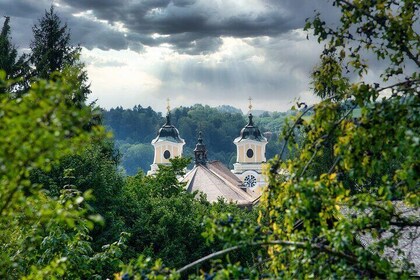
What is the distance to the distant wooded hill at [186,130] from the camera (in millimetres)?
150000

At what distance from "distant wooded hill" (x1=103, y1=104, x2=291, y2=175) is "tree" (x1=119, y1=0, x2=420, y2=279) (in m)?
119

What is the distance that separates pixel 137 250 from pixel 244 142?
5731 centimetres

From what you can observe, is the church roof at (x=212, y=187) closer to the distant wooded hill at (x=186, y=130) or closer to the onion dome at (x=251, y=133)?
the onion dome at (x=251, y=133)

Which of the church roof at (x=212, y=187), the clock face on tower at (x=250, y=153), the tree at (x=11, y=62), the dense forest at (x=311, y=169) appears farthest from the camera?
the clock face on tower at (x=250, y=153)

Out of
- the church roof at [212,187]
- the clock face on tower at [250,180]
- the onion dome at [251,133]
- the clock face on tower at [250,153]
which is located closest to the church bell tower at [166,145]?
the onion dome at [251,133]

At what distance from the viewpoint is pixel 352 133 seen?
232 inches

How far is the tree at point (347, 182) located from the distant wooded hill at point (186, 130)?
11913 centimetres

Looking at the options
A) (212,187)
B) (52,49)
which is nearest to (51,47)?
(52,49)

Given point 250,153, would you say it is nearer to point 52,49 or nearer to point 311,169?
point 52,49

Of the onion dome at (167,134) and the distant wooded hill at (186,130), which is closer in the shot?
the onion dome at (167,134)

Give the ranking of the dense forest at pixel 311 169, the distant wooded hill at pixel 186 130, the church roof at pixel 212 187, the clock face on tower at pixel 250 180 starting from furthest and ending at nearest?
the distant wooded hill at pixel 186 130 < the clock face on tower at pixel 250 180 < the church roof at pixel 212 187 < the dense forest at pixel 311 169

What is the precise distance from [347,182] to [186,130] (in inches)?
5754

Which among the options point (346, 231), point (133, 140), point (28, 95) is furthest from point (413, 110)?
point (133, 140)

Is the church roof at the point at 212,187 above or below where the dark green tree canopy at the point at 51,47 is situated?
below
